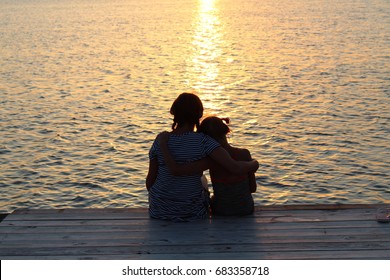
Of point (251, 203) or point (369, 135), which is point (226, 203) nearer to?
point (251, 203)

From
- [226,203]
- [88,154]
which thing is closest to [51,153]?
[88,154]

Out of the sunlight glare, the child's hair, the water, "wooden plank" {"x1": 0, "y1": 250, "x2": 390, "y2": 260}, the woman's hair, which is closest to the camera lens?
"wooden plank" {"x1": 0, "y1": 250, "x2": 390, "y2": 260}

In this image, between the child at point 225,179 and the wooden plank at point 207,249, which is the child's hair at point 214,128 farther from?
the wooden plank at point 207,249

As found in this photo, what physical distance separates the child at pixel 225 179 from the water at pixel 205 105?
19.7 ft

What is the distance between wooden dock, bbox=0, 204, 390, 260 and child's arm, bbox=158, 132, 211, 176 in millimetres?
632

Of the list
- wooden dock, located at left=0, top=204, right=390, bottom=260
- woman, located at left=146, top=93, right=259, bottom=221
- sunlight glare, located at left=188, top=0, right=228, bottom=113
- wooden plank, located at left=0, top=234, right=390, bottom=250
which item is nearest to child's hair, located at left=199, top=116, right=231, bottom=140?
woman, located at left=146, top=93, right=259, bottom=221

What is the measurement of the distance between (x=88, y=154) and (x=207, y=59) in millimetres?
19314

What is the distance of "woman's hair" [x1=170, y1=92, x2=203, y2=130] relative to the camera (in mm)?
7402

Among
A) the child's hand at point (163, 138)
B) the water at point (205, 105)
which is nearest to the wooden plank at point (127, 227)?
the child's hand at point (163, 138)

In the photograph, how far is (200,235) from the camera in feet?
24.7

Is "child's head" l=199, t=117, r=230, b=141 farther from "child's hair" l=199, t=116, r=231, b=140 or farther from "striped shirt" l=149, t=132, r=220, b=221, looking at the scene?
"striped shirt" l=149, t=132, r=220, b=221

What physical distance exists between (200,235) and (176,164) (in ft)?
2.69

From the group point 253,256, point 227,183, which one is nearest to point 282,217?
point 227,183

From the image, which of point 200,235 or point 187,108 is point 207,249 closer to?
point 200,235
